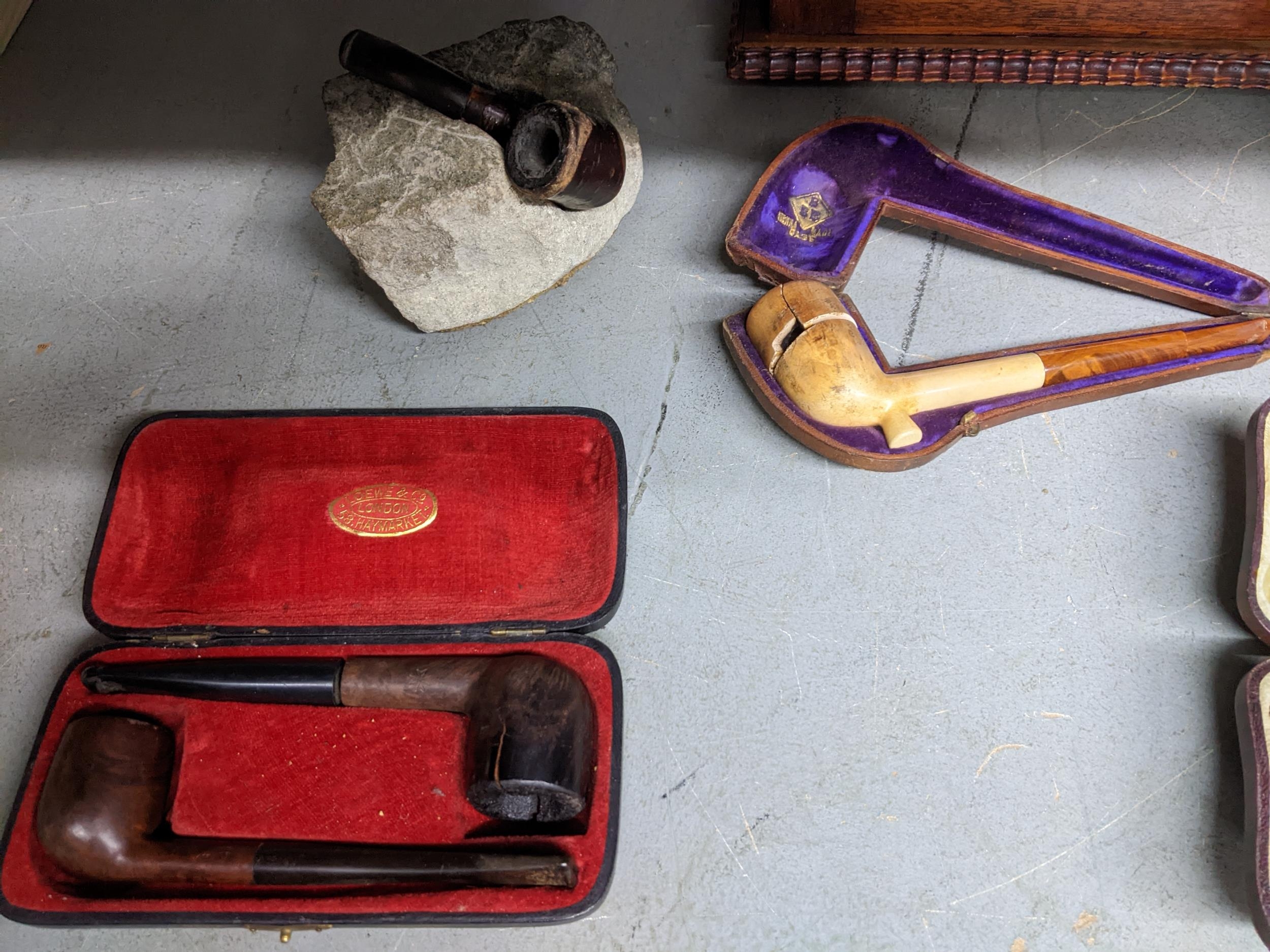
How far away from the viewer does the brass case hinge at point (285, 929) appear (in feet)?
5.57

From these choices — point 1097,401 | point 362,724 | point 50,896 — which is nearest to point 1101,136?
point 1097,401

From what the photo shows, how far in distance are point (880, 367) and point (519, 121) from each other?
99 cm

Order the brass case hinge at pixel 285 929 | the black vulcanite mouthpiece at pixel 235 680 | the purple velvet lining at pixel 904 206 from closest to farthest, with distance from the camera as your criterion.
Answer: the brass case hinge at pixel 285 929
the black vulcanite mouthpiece at pixel 235 680
the purple velvet lining at pixel 904 206

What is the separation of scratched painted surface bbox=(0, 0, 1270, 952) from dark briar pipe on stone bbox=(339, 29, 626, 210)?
42cm

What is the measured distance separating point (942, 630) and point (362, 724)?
1295 millimetres

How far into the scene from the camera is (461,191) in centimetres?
202

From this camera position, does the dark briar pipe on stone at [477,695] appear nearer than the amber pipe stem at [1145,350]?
Yes

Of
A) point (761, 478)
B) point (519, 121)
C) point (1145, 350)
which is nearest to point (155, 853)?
point (761, 478)

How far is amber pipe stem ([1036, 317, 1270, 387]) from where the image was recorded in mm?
2055

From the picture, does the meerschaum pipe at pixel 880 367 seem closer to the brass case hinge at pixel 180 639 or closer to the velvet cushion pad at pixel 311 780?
the velvet cushion pad at pixel 311 780

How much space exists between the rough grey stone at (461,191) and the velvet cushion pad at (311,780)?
0.87m

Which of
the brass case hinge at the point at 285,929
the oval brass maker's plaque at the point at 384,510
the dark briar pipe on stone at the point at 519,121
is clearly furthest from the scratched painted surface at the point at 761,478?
the dark briar pipe on stone at the point at 519,121

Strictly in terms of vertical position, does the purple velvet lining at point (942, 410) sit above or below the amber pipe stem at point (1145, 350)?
below

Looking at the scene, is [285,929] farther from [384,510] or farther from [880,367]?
[880,367]
